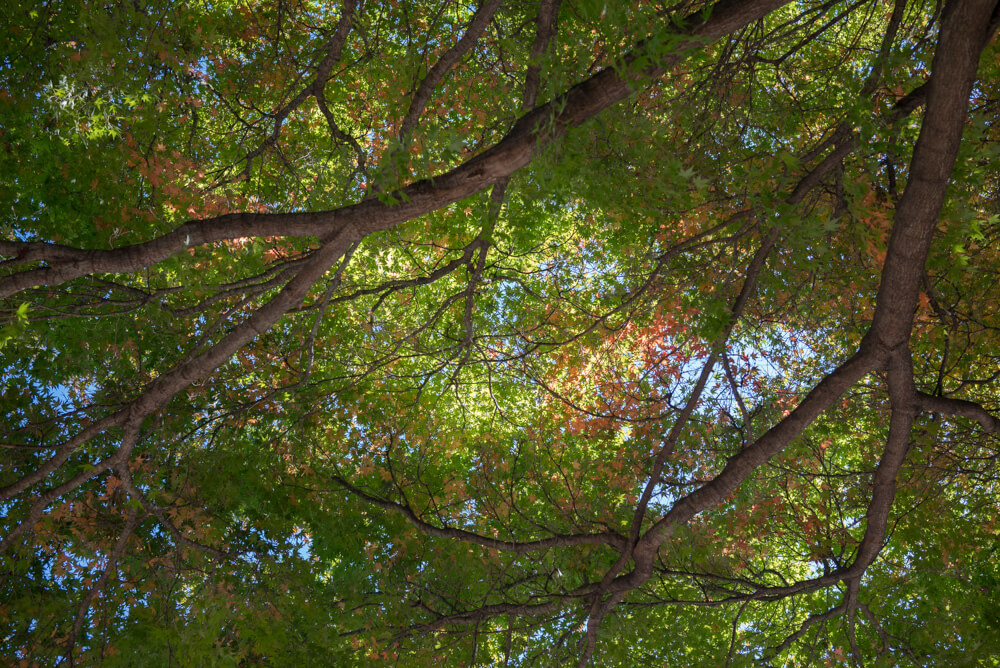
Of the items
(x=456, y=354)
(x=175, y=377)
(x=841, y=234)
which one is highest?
(x=841, y=234)

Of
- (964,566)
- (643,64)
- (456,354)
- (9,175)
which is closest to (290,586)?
(456,354)

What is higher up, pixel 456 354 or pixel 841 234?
pixel 841 234

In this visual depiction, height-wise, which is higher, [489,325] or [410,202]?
[489,325]

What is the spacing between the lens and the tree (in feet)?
13.1

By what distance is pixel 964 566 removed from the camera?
8883mm

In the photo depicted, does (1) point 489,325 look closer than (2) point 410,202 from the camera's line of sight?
No

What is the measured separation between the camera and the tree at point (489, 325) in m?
4.00

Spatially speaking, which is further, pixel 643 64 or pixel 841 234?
pixel 841 234

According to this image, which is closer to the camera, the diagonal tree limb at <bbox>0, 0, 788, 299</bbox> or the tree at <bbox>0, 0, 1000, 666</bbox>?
the diagonal tree limb at <bbox>0, 0, 788, 299</bbox>

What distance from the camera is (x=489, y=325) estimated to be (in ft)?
22.0

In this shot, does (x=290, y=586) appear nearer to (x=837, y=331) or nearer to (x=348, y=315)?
(x=348, y=315)

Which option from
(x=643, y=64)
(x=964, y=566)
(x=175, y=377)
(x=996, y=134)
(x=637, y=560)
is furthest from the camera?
(x=964, y=566)

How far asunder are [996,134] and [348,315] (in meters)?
7.79

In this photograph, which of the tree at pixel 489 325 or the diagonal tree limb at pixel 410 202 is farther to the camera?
the tree at pixel 489 325
